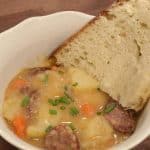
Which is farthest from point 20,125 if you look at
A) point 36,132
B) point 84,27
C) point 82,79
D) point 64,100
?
point 84,27

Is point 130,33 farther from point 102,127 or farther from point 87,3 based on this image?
point 87,3

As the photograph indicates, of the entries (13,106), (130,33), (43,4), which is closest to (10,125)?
(13,106)

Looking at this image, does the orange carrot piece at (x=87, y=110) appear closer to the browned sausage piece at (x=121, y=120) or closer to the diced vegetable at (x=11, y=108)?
the browned sausage piece at (x=121, y=120)

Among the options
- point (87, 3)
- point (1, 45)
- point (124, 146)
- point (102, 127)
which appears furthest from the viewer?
point (87, 3)

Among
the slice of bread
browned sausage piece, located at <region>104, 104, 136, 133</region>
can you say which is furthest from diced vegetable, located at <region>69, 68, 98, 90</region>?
browned sausage piece, located at <region>104, 104, 136, 133</region>

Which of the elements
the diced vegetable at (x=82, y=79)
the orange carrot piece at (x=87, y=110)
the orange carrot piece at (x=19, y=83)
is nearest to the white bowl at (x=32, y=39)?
the orange carrot piece at (x=19, y=83)

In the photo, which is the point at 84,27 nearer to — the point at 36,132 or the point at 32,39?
the point at 32,39
